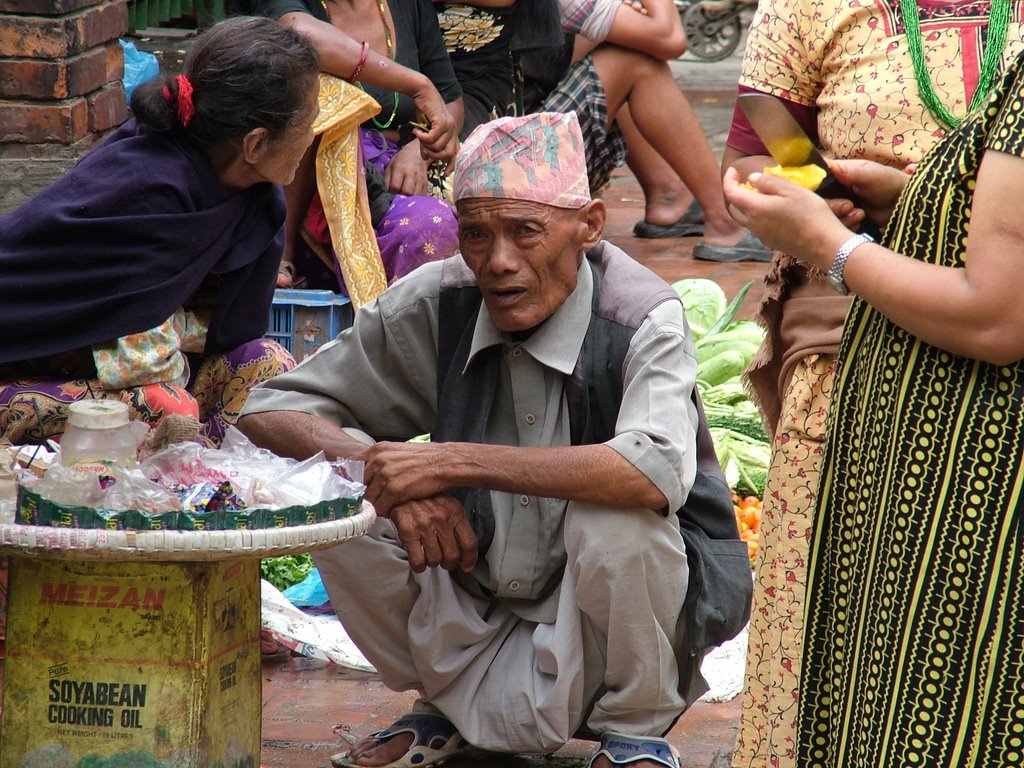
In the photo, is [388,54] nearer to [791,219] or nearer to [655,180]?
[655,180]

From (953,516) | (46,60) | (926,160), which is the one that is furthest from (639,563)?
(46,60)

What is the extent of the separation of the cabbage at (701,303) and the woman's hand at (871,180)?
134 inches

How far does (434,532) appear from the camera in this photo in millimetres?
2730

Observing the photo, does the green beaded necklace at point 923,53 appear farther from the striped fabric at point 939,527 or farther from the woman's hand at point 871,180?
the striped fabric at point 939,527

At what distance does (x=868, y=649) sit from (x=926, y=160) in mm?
710

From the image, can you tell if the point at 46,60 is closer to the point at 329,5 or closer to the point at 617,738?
the point at 329,5

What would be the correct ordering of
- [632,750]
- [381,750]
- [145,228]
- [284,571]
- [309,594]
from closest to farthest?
[632,750]
[381,750]
[145,228]
[309,594]
[284,571]

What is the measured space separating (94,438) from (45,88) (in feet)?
6.80

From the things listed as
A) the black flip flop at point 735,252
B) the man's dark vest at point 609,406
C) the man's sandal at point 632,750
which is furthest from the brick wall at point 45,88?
the black flip flop at point 735,252

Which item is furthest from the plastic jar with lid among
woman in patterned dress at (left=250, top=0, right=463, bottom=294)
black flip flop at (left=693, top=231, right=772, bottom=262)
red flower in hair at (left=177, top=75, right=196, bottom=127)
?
black flip flop at (left=693, top=231, right=772, bottom=262)

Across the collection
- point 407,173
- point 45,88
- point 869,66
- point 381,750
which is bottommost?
point 381,750

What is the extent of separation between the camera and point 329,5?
4934mm

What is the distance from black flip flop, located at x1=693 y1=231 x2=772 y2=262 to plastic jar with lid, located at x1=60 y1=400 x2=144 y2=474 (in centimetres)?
502

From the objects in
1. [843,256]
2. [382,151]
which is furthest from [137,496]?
[382,151]
